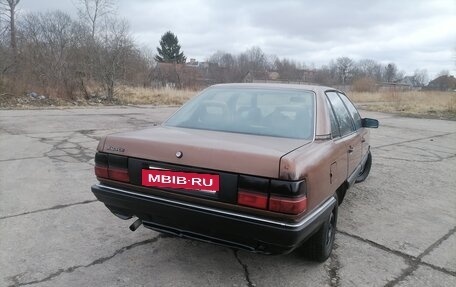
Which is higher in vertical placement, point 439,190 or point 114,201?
point 114,201

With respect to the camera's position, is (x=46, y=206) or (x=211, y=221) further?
(x=46, y=206)

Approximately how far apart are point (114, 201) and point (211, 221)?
868mm

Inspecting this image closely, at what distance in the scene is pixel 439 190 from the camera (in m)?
5.68

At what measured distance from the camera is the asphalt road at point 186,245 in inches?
113

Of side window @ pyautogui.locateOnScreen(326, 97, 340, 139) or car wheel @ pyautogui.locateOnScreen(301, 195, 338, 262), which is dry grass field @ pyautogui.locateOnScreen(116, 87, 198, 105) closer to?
side window @ pyautogui.locateOnScreen(326, 97, 340, 139)

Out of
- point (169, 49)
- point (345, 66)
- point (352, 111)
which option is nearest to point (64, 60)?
point (352, 111)

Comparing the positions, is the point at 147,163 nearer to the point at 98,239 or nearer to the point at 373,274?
the point at 98,239

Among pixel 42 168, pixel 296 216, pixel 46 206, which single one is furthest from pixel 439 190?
pixel 42 168

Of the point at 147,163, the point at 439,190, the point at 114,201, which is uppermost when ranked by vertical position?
the point at 147,163

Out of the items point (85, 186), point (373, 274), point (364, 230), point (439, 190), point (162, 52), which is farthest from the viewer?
point (162, 52)

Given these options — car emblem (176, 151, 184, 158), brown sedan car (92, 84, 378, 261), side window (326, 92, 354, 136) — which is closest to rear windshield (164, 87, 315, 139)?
brown sedan car (92, 84, 378, 261)

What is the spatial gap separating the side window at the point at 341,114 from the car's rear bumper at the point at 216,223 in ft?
3.63

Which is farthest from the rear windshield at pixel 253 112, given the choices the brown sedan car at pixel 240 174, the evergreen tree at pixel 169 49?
the evergreen tree at pixel 169 49

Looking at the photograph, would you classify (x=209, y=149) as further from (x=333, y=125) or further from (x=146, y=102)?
(x=146, y=102)
